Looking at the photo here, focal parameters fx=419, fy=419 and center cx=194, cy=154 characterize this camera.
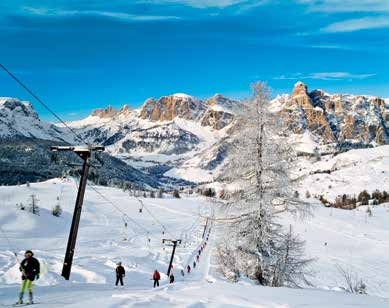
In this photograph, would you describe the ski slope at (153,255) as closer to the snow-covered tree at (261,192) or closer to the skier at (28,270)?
the skier at (28,270)

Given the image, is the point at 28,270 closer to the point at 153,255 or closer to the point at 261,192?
the point at 261,192

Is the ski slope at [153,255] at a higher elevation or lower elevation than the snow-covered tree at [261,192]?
lower

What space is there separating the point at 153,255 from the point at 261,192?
124ft

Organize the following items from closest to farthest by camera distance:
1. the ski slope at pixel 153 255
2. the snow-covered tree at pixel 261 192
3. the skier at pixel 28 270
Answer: the ski slope at pixel 153 255, the skier at pixel 28 270, the snow-covered tree at pixel 261 192

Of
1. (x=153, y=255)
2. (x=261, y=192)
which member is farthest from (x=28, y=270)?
(x=153, y=255)

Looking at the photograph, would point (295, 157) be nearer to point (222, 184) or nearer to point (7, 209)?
point (222, 184)

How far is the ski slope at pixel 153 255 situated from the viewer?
13.1 m

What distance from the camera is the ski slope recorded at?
43.1 feet

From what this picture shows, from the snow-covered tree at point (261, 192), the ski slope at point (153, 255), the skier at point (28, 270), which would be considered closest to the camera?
the ski slope at point (153, 255)

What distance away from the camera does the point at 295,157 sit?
62.9 feet

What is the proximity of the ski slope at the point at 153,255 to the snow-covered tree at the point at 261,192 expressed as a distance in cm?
152

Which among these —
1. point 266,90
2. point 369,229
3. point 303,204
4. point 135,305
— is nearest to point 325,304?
point 135,305

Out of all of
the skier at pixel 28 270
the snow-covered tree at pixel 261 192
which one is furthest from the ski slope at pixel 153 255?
the snow-covered tree at pixel 261 192

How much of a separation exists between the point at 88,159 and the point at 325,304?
46.2 ft
